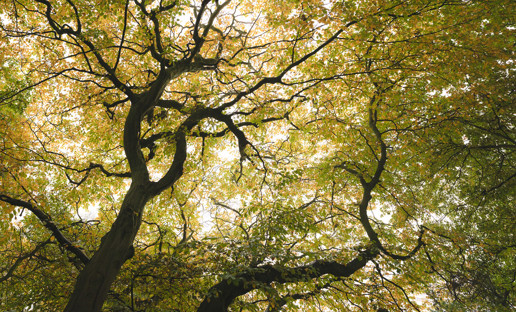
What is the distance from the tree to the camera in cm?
462

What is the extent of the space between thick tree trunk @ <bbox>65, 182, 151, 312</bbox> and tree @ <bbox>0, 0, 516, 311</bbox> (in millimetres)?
26

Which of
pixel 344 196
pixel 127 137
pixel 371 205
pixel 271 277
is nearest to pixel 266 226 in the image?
pixel 271 277

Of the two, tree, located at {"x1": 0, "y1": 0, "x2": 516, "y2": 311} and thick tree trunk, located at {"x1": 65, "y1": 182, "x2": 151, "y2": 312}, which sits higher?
tree, located at {"x1": 0, "y1": 0, "x2": 516, "y2": 311}

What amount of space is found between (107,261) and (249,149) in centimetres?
463

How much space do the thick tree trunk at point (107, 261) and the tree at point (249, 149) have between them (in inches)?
1.0

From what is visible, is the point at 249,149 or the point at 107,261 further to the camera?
the point at 249,149

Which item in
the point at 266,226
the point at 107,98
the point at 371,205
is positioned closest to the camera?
the point at 266,226

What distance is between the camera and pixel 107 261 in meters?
3.98

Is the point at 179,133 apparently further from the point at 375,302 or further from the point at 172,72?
the point at 375,302

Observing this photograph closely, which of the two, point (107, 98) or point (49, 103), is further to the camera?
point (49, 103)

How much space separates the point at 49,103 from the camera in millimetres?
8836

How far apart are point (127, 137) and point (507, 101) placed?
10.7 metres

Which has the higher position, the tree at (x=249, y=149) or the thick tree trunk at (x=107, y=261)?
the tree at (x=249, y=149)

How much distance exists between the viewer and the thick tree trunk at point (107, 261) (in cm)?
362
